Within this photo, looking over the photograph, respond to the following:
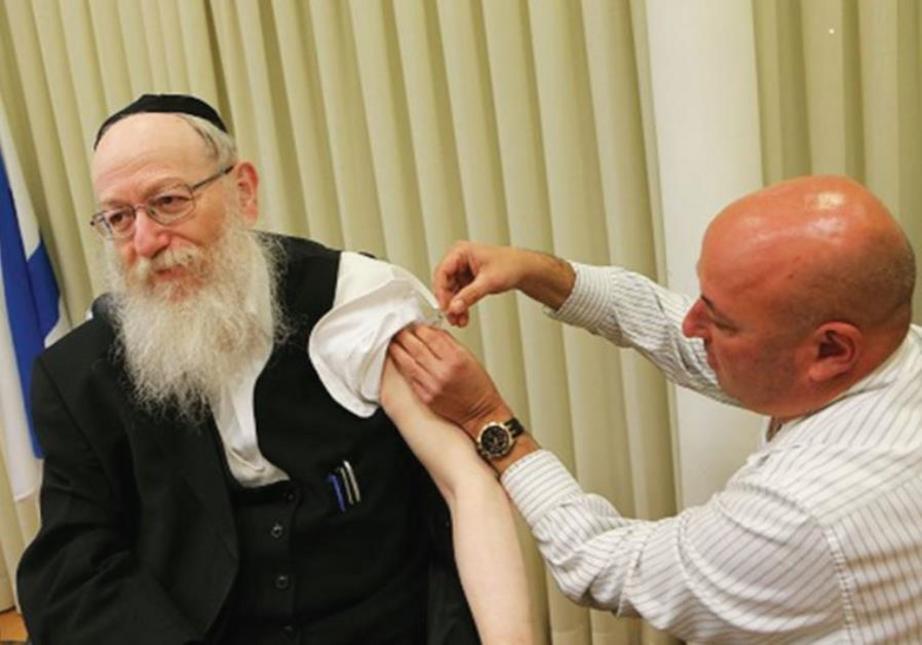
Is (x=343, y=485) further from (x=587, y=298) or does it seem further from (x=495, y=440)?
(x=587, y=298)

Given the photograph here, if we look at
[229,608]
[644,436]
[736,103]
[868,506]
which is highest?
[736,103]

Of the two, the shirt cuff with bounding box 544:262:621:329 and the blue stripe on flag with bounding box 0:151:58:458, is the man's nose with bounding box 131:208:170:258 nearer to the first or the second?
the shirt cuff with bounding box 544:262:621:329

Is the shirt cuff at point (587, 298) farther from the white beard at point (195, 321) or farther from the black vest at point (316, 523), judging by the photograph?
the white beard at point (195, 321)

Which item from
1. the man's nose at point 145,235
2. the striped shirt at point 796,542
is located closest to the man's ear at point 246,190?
the man's nose at point 145,235

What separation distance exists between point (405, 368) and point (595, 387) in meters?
1.00

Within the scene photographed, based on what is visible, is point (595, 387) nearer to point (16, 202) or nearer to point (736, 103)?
point (736, 103)

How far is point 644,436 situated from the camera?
7.67ft

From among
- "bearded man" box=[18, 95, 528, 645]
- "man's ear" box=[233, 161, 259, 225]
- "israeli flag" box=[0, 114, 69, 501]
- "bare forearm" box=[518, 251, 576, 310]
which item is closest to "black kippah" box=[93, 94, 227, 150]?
"bearded man" box=[18, 95, 528, 645]

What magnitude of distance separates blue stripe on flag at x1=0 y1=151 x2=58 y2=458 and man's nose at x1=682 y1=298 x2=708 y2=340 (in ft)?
7.55

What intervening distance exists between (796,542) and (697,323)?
341 millimetres

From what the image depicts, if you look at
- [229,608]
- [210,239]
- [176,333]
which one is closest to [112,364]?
[176,333]

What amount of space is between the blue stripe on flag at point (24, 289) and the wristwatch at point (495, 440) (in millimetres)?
1963

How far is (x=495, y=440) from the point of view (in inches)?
57.7

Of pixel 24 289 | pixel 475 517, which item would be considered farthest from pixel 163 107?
pixel 24 289
